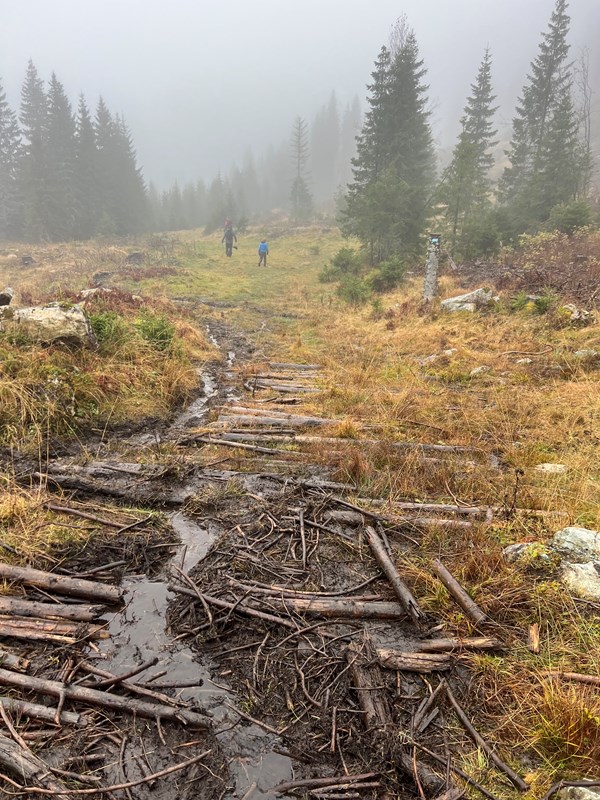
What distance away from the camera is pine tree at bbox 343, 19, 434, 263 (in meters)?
21.6

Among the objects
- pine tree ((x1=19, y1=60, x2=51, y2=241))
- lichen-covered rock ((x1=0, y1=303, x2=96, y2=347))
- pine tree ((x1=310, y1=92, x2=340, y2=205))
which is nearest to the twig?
lichen-covered rock ((x1=0, y1=303, x2=96, y2=347))

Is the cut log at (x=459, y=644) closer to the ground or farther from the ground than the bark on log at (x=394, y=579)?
closer to the ground

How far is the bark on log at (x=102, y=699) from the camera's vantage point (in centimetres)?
279

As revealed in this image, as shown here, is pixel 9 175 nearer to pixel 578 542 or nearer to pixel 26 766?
pixel 26 766

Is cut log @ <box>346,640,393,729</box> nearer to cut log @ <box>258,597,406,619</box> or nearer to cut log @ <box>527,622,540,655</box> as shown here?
cut log @ <box>258,597,406,619</box>

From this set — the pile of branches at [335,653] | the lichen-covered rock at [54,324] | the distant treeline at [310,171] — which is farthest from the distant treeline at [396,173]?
the pile of branches at [335,653]

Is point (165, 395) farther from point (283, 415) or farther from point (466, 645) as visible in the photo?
point (466, 645)

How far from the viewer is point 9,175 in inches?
1903

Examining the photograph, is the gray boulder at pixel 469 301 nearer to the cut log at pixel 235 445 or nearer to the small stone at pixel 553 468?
the small stone at pixel 553 468

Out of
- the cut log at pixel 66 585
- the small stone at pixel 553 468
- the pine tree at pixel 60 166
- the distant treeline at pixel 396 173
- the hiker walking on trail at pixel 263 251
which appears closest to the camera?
the cut log at pixel 66 585

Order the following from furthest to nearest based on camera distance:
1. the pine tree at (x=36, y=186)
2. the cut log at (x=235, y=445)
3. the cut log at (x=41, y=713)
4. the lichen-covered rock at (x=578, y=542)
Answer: the pine tree at (x=36, y=186) → the cut log at (x=235, y=445) → the lichen-covered rock at (x=578, y=542) → the cut log at (x=41, y=713)

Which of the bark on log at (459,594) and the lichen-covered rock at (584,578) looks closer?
the bark on log at (459,594)

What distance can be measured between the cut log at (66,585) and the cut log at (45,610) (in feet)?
0.55

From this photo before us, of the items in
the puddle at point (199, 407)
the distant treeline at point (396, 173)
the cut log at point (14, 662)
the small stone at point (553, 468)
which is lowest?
the cut log at point (14, 662)
